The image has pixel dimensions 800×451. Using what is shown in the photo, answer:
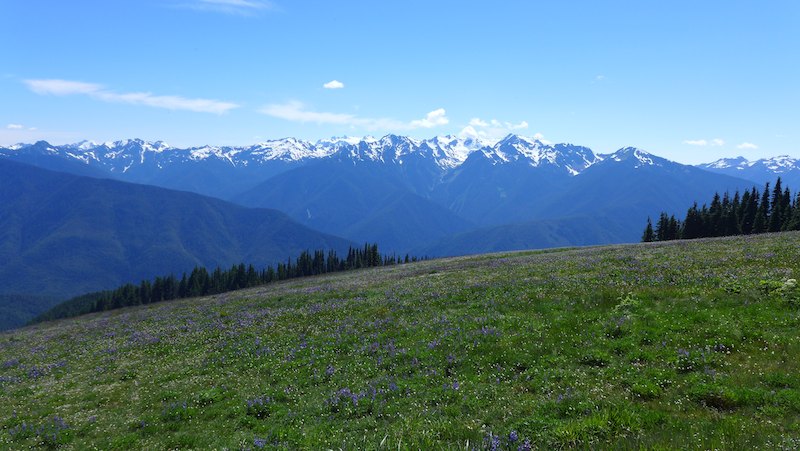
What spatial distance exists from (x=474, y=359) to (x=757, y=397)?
854cm

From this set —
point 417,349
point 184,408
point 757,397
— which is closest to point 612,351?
point 757,397

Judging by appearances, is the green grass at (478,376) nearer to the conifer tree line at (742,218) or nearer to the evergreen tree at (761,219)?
the conifer tree line at (742,218)

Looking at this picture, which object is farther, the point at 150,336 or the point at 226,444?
the point at 150,336

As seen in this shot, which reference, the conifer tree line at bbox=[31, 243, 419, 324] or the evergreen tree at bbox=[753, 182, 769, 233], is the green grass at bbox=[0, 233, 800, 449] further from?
the conifer tree line at bbox=[31, 243, 419, 324]

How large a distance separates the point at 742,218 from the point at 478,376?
103m

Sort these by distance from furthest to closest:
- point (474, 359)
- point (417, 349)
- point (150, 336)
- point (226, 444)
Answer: point (150, 336), point (417, 349), point (474, 359), point (226, 444)

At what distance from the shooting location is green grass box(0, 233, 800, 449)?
35.5 ft

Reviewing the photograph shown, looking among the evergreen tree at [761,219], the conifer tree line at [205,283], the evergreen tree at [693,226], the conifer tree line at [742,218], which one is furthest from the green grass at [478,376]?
the conifer tree line at [205,283]

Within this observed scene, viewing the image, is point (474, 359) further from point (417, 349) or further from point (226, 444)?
point (226, 444)

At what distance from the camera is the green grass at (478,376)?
1081 centimetres

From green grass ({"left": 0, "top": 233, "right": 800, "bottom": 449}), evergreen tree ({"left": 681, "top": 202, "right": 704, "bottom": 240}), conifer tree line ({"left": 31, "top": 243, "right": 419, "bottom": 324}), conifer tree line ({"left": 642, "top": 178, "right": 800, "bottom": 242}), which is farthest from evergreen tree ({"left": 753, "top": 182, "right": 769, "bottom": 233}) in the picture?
conifer tree line ({"left": 31, "top": 243, "right": 419, "bottom": 324})

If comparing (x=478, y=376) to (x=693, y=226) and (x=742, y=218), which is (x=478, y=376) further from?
(x=693, y=226)

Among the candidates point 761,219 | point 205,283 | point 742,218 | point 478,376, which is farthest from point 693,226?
point 205,283

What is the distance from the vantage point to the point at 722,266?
24297mm
